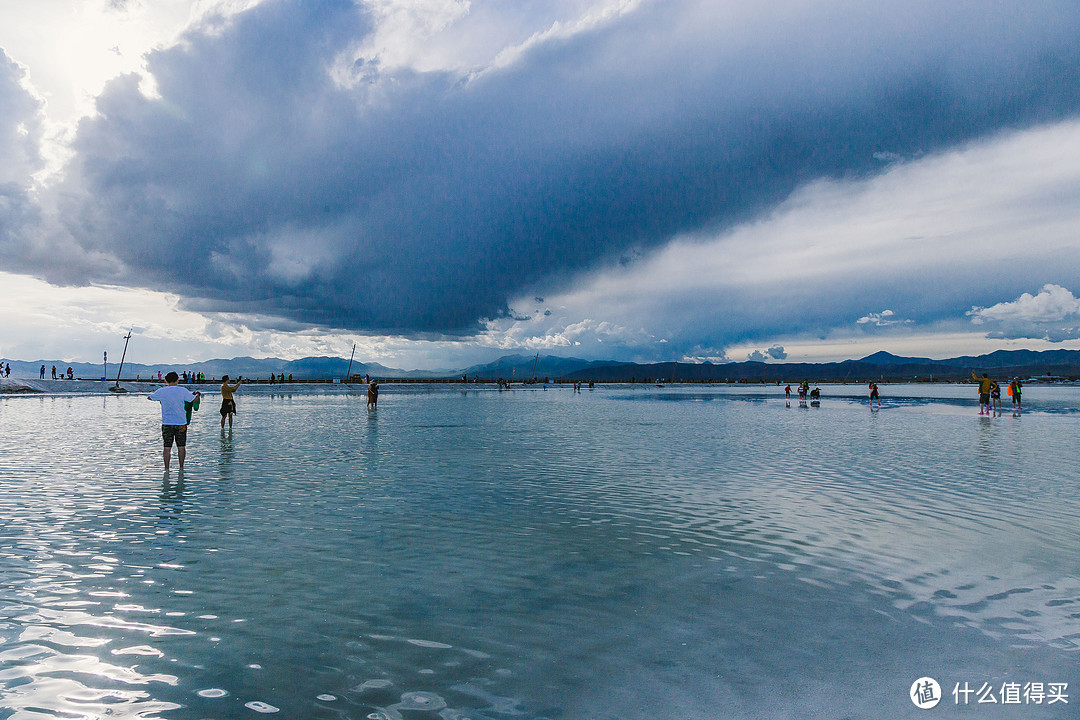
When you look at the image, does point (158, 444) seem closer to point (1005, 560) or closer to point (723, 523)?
point (723, 523)

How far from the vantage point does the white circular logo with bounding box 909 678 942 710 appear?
16.6 ft

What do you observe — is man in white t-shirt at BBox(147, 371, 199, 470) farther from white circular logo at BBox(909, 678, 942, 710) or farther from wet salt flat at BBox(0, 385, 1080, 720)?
white circular logo at BBox(909, 678, 942, 710)

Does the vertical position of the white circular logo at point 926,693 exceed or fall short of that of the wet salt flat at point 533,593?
it falls short

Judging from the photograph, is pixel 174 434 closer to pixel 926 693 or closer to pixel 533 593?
pixel 533 593

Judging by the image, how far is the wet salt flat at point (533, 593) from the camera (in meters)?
5.11

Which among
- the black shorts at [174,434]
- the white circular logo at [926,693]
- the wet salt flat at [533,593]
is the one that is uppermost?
the black shorts at [174,434]

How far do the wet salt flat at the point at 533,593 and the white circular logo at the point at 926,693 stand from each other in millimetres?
88

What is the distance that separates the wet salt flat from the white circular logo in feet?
0.29

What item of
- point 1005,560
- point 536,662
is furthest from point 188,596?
point 1005,560

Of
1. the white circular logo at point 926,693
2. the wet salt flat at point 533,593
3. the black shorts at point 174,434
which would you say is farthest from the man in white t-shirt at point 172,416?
the white circular logo at point 926,693

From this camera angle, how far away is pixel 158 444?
23203mm

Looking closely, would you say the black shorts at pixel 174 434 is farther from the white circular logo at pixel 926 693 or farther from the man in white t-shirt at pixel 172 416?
the white circular logo at pixel 926 693

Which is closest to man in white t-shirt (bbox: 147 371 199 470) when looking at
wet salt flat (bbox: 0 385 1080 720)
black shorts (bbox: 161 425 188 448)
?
black shorts (bbox: 161 425 188 448)

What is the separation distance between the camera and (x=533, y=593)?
7.50 metres
